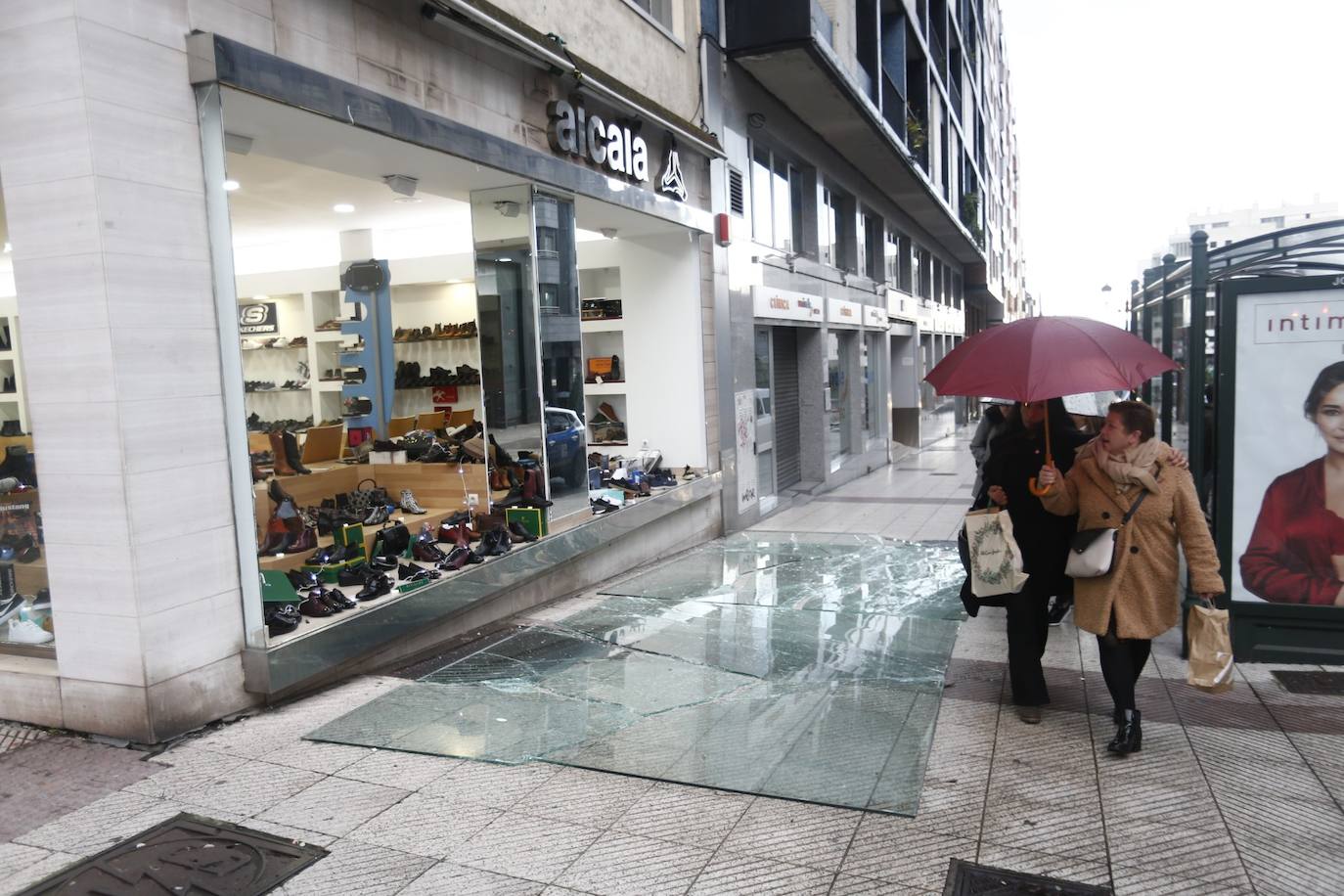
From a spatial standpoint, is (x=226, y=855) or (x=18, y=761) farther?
(x=18, y=761)

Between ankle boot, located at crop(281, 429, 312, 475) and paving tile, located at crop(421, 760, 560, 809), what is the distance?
4316 millimetres

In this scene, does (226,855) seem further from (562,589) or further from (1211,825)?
(562,589)

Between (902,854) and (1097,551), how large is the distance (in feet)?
5.72

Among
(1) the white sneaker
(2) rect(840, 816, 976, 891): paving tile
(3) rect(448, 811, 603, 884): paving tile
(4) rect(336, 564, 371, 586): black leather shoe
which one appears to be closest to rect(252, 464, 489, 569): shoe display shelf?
(4) rect(336, 564, 371, 586): black leather shoe

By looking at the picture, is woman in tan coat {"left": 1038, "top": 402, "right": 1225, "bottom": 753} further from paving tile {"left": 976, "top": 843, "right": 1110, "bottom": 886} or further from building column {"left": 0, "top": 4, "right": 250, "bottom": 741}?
building column {"left": 0, "top": 4, "right": 250, "bottom": 741}

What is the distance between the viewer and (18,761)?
14.5 ft

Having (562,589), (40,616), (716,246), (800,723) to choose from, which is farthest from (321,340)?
(800,723)

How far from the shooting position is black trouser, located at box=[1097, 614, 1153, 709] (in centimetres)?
445

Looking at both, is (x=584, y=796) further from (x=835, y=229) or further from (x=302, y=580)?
(x=835, y=229)

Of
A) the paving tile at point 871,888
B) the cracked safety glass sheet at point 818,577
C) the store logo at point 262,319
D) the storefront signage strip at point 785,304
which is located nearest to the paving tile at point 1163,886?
the paving tile at point 871,888

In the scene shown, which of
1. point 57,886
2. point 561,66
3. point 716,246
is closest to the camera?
point 57,886

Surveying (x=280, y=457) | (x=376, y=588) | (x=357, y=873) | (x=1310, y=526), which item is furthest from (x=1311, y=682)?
(x=280, y=457)

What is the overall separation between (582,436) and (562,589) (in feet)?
4.66

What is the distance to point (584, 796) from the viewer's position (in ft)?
13.2
